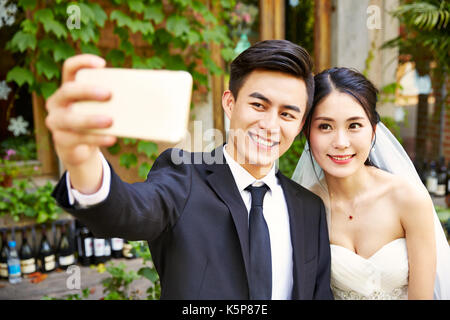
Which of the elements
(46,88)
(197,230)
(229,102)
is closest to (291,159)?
(46,88)

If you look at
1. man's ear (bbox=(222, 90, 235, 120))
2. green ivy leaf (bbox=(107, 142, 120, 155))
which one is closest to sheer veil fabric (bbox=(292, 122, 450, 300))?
man's ear (bbox=(222, 90, 235, 120))

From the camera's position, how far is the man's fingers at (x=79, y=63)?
72cm

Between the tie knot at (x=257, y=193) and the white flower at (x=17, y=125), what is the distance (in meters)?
3.26

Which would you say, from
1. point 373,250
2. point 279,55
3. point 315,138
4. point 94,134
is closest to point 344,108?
point 315,138

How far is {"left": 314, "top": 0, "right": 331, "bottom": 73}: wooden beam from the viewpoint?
15.1ft

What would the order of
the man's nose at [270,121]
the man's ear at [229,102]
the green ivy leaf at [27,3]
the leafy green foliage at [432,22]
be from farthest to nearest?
1. the leafy green foliage at [432,22]
2. the green ivy leaf at [27,3]
3. the man's ear at [229,102]
4. the man's nose at [270,121]

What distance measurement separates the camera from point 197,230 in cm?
110

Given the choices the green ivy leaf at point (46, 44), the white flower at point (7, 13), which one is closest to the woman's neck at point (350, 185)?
the green ivy leaf at point (46, 44)

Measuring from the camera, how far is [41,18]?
318 cm

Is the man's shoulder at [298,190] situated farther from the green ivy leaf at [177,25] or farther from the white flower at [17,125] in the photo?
the white flower at [17,125]

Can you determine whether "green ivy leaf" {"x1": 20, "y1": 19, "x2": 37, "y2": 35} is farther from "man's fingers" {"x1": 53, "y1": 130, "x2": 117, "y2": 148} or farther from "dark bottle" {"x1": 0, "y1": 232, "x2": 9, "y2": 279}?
"man's fingers" {"x1": 53, "y1": 130, "x2": 117, "y2": 148}

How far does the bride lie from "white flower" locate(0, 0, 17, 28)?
320 centimetres

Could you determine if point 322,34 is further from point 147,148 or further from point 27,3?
point 27,3

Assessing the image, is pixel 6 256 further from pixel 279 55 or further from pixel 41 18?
pixel 279 55
